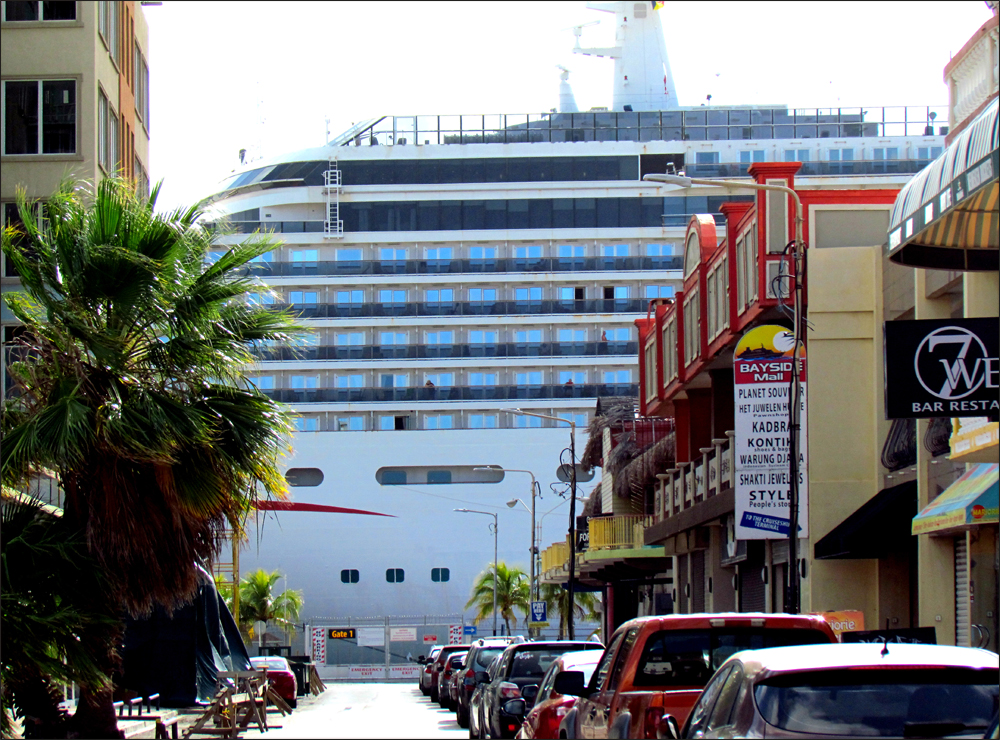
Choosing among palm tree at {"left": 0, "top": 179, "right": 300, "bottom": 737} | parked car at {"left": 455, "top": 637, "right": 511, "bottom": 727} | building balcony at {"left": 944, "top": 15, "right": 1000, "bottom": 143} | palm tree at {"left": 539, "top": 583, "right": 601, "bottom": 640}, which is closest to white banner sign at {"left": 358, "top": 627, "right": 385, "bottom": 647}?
palm tree at {"left": 539, "top": 583, "right": 601, "bottom": 640}

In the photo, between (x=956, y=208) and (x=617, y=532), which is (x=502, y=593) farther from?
(x=956, y=208)

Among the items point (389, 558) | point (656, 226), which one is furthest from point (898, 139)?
point (389, 558)

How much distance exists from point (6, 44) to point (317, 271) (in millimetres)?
37162

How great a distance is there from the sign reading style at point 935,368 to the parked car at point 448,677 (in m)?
19.3

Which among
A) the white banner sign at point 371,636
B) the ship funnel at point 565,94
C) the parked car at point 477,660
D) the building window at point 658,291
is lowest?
the white banner sign at point 371,636

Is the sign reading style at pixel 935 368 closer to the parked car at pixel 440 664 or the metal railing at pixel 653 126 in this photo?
the parked car at pixel 440 664

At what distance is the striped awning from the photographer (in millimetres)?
10711

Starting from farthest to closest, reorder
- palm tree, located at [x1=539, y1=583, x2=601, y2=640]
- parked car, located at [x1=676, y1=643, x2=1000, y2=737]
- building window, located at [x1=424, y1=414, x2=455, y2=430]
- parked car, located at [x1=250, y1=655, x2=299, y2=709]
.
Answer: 1. building window, located at [x1=424, y1=414, x2=455, y2=430]
2. palm tree, located at [x1=539, y1=583, x2=601, y2=640]
3. parked car, located at [x1=250, y1=655, x2=299, y2=709]
4. parked car, located at [x1=676, y1=643, x2=1000, y2=737]

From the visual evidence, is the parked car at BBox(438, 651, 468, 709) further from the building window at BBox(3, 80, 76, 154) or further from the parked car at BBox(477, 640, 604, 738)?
the building window at BBox(3, 80, 76, 154)

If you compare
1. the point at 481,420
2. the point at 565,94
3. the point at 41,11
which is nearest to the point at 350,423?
the point at 481,420

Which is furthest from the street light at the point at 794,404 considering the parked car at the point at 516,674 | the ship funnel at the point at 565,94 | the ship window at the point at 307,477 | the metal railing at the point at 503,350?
the ship funnel at the point at 565,94

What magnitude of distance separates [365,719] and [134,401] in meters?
14.1

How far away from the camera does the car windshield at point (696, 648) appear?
9492 mm

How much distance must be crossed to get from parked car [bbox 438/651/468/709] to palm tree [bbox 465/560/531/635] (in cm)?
2409
